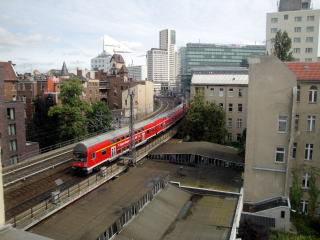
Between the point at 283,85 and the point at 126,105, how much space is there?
52.7 m

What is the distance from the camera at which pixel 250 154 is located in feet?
79.0

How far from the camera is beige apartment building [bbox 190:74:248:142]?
46.8 m

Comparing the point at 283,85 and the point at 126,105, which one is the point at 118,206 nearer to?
the point at 283,85

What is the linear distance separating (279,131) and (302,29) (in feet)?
145

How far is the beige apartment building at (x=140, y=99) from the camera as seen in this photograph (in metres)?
71.0

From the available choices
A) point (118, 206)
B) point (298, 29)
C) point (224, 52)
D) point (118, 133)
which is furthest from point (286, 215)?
point (224, 52)

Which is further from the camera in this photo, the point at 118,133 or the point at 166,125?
the point at 166,125

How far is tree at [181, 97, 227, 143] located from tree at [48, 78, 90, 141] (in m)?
16.4

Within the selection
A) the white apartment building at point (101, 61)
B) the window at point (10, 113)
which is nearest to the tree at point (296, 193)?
the window at point (10, 113)

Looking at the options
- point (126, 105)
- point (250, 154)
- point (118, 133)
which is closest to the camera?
point (250, 154)

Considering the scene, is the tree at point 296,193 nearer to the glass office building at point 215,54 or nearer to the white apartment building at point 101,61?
the glass office building at point 215,54

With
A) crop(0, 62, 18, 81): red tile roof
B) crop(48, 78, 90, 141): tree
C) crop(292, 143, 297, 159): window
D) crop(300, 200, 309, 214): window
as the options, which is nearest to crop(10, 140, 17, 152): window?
crop(48, 78, 90, 141): tree

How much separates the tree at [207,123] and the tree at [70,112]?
16405 millimetres

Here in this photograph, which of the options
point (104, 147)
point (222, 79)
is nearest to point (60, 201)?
point (104, 147)
